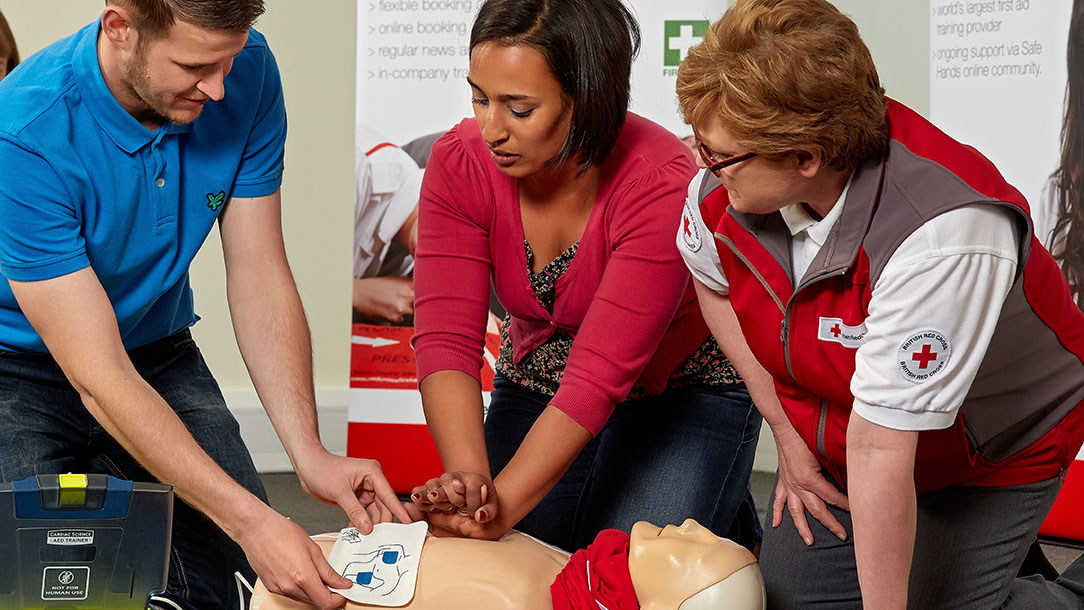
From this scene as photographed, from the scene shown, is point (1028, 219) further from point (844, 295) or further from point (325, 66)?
point (325, 66)

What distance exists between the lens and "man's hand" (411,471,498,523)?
146cm

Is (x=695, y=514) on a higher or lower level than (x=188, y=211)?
lower

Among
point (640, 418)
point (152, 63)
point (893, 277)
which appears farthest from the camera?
point (640, 418)

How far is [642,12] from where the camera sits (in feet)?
9.34

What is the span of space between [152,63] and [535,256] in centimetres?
64

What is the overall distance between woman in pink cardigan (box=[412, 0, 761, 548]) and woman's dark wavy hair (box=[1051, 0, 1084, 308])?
1.12m

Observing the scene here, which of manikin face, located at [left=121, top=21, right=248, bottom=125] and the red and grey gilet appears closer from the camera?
the red and grey gilet

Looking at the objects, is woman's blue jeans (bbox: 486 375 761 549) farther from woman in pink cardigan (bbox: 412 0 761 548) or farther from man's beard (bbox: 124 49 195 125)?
man's beard (bbox: 124 49 195 125)

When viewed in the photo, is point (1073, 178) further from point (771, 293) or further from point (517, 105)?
point (517, 105)

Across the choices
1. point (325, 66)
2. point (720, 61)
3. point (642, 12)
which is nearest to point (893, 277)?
point (720, 61)

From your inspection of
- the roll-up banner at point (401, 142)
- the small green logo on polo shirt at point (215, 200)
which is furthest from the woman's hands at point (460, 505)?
A: the roll-up banner at point (401, 142)

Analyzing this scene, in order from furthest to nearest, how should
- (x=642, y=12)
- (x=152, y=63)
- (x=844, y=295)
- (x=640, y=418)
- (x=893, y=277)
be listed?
(x=642, y=12)
(x=640, y=418)
(x=152, y=63)
(x=844, y=295)
(x=893, y=277)

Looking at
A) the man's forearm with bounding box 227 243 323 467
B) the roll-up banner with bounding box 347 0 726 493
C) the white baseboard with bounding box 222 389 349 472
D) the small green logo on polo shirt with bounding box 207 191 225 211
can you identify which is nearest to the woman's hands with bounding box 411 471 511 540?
the man's forearm with bounding box 227 243 323 467

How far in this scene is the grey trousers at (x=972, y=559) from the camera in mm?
1487
